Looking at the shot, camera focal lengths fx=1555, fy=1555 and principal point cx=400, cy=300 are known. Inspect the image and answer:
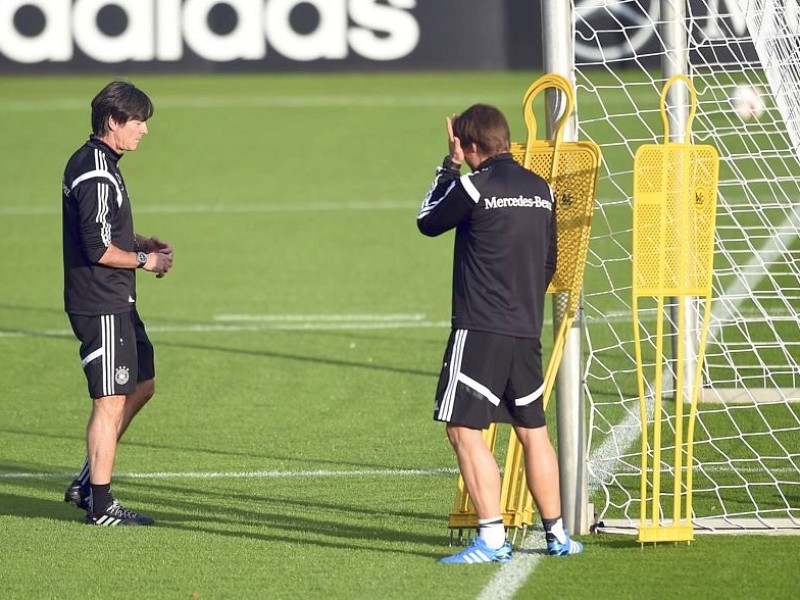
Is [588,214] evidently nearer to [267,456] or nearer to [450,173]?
[450,173]

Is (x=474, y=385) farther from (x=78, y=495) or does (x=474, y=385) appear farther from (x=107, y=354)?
(x=78, y=495)

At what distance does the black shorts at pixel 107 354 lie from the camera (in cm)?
725

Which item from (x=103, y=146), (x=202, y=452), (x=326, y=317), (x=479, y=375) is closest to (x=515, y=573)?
(x=479, y=375)

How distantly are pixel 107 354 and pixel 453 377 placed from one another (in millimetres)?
1832

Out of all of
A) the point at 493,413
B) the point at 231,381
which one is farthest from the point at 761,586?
the point at 231,381

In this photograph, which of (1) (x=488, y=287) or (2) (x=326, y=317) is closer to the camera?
(1) (x=488, y=287)

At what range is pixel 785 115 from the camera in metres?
8.23

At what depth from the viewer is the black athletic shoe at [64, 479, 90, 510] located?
7.62m

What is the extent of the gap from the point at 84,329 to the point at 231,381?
379 cm

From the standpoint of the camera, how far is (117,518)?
24.2 feet

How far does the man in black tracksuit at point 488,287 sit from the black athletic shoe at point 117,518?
1830 mm

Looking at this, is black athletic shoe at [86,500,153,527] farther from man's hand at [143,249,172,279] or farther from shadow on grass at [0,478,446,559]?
man's hand at [143,249,172,279]

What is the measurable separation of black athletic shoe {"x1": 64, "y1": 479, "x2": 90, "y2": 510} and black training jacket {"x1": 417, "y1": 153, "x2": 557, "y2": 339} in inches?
90.7

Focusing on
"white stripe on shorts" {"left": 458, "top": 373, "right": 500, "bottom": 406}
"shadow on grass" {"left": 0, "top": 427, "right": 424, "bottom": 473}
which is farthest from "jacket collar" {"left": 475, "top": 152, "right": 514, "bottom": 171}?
"shadow on grass" {"left": 0, "top": 427, "right": 424, "bottom": 473}
